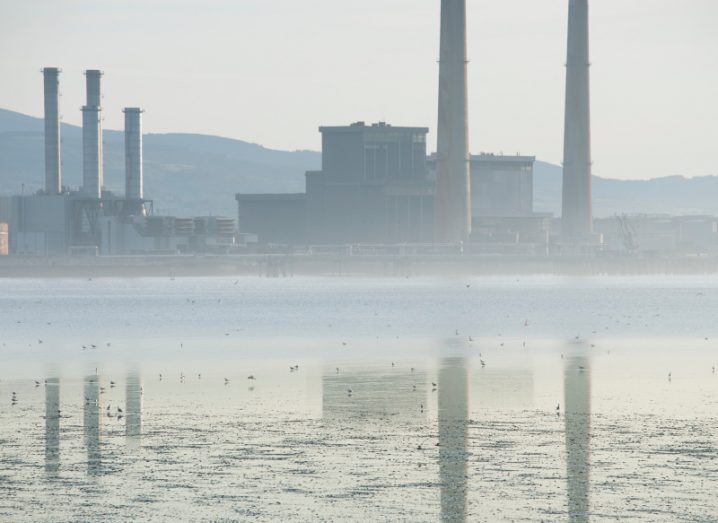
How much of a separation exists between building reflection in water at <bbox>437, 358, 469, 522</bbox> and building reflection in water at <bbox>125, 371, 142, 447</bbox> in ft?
20.9

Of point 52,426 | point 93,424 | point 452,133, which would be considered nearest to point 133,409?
point 93,424

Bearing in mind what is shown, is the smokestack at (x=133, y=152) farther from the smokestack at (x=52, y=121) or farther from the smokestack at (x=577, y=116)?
the smokestack at (x=577, y=116)

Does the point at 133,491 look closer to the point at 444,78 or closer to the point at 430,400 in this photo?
the point at 430,400

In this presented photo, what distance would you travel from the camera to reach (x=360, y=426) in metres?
31.6

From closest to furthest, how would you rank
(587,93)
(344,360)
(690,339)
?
(344,360), (690,339), (587,93)


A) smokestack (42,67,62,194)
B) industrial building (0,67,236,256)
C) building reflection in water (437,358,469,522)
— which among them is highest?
smokestack (42,67,62,194)

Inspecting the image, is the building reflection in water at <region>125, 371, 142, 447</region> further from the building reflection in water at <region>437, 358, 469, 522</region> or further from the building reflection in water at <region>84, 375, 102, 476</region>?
the building reflection in water at <region>437, 358, 469, 522</region>

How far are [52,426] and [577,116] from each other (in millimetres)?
162545

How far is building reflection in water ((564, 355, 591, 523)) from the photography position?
22.9 m

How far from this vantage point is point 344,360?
51156mm

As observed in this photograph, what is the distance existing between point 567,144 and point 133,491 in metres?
172

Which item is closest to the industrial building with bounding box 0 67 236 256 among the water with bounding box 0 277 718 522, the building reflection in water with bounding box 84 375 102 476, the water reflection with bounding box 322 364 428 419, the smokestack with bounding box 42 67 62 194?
the smokestack with bounding box 42 67 62 194

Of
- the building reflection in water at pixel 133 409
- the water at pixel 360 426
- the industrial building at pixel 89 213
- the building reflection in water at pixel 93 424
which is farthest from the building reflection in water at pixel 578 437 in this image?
the industrial building at pixel 89 213

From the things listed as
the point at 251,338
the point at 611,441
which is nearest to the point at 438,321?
the point at 251,338
